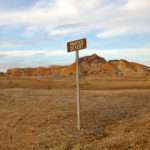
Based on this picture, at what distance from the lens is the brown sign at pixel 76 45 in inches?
408

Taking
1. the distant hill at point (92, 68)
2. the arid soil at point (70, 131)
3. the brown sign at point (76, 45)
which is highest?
the distant hill at point (92, 68)

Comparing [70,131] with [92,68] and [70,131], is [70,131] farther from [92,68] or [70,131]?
[92,68]

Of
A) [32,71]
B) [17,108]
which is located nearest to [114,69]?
[32,71]

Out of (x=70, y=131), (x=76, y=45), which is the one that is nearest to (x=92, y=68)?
(x=70, y=131)

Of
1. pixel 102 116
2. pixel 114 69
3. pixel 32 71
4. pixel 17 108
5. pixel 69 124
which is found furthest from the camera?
pixel 32 71

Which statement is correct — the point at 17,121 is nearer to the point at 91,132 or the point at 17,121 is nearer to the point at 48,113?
the point at 48,113

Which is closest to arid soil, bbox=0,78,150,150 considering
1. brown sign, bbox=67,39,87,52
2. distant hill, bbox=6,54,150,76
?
brown sign, bbox=67,39,87,52

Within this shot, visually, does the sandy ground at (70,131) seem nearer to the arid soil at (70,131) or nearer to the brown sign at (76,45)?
the arid soil at (70,131)

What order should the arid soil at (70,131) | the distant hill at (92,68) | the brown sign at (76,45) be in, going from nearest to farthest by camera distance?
the arid soil at (70,131), the brown sign at (76,45), the distant hill at (92,68)

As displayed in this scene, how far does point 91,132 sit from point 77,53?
2305mm

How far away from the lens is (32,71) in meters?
142

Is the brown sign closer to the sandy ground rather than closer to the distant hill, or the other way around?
the sandy ground

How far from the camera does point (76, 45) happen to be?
1058 cm

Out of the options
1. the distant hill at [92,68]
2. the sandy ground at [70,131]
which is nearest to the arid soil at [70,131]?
the sandy ground at [70,131]
